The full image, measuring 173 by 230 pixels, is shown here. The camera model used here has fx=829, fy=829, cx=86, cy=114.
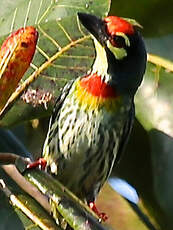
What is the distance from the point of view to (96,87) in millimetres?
2484

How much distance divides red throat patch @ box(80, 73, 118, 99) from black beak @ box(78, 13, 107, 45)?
1.05ft

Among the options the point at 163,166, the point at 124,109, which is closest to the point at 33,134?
the point at 124,109

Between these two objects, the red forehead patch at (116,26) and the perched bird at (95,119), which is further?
the perched bird at (95,119)

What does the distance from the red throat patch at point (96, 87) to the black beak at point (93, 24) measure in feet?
1.05

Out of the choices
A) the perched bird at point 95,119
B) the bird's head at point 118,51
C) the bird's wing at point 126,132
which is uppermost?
the bird's head at point 118,51

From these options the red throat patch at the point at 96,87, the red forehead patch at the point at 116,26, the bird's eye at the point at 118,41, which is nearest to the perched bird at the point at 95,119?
the red throat patch at the point at 96,87

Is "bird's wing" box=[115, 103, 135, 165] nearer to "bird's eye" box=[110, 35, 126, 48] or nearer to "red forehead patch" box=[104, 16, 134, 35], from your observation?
"bird's eye" box=[110, 35, 126, 48]

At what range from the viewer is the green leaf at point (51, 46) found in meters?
2.18

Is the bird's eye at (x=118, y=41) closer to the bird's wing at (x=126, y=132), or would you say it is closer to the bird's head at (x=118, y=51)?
the bird's head at (x=118, y=51)

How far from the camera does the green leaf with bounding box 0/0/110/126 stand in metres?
2.18

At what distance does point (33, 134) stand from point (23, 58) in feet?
3.46

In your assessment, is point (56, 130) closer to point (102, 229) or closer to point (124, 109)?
point (124, 109)

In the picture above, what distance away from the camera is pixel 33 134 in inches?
102

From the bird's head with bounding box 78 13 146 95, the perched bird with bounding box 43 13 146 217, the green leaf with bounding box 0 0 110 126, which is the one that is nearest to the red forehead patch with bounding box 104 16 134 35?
the bird's head with bounding box 78 13 146 95
